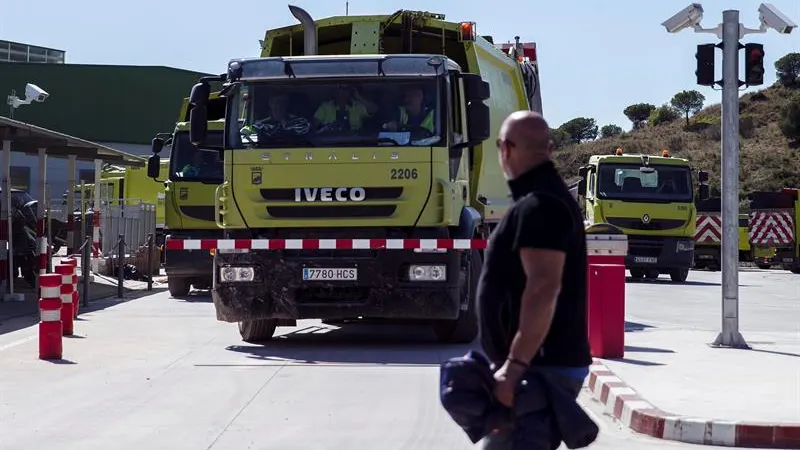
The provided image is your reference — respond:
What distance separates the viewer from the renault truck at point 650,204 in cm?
2817

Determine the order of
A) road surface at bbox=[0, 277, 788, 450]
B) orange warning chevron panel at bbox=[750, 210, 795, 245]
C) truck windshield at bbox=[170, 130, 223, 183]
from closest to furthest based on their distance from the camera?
road surface at bbox=[0, 277, 788, 450] → truck windshield at bbox=[170, 130, 223, 183] → orange warning chevron panel at bbox=[750, 210, 795, 245]

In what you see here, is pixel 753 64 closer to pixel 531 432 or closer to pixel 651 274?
pixel 531 432

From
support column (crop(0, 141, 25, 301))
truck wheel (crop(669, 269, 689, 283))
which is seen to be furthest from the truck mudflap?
support column (crop(0, 141, 25, 301))

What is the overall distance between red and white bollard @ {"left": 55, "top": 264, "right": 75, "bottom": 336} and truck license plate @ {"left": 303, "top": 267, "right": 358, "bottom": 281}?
352 cm

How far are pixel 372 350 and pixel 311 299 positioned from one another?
92 centimetres

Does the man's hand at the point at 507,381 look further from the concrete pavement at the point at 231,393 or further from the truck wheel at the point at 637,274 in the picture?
the truck wheel at the point at 637,274

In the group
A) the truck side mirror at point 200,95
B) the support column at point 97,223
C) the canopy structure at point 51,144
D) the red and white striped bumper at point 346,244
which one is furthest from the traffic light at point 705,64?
the support column at point 97,223

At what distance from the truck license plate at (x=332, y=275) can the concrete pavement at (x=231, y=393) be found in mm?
806

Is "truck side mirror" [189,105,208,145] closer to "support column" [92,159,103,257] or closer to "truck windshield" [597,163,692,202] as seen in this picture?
"support column" [92,159,103,257]

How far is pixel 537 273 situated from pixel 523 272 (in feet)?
0.46

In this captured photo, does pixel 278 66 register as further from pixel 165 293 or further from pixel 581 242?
pixel 165 293

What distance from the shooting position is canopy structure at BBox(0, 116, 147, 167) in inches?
805

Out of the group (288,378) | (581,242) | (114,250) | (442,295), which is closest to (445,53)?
(442,295)

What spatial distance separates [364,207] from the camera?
Result: 13.0 m
